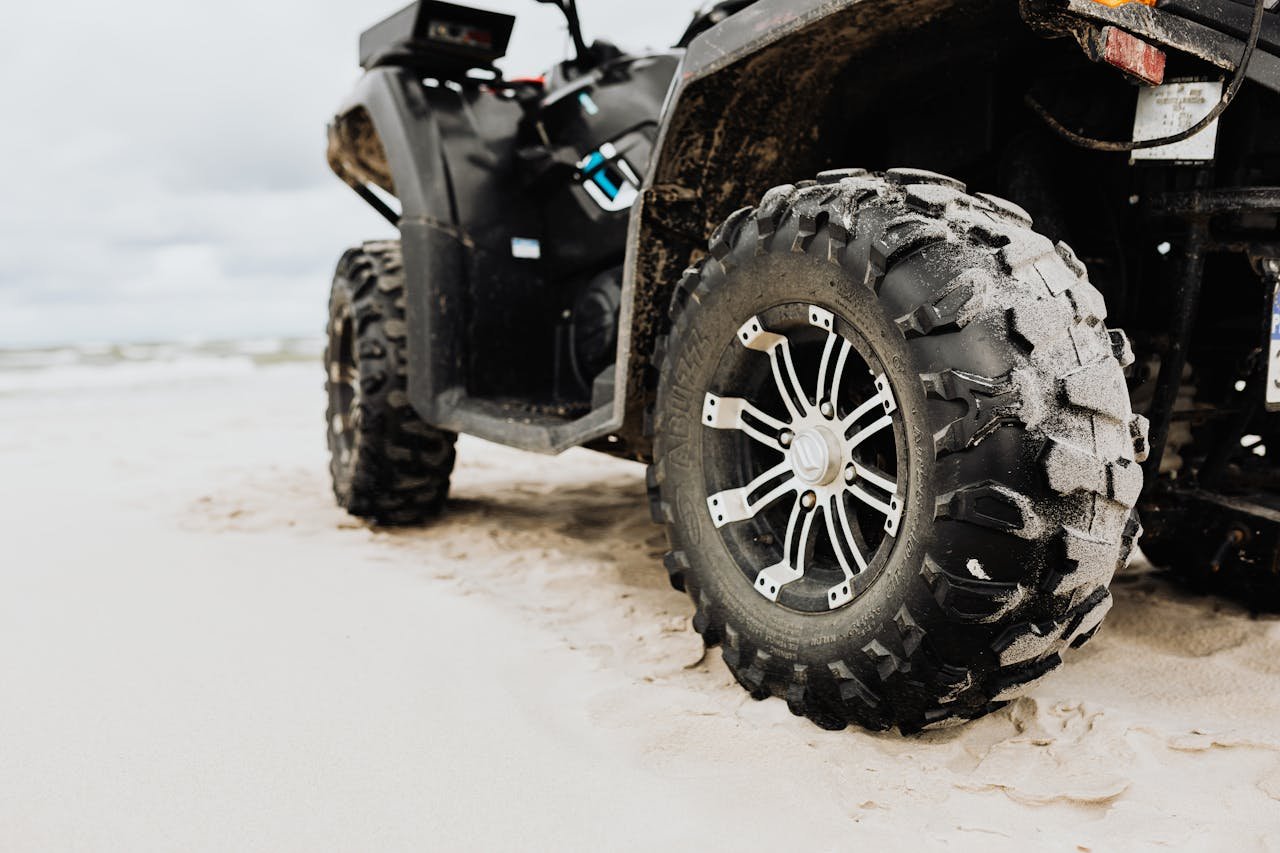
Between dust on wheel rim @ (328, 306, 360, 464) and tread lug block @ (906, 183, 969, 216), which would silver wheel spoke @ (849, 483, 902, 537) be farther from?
dust on wheel rim @ (328, 306, 360, 464)

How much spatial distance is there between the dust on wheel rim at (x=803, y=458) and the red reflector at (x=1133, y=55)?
583 mm

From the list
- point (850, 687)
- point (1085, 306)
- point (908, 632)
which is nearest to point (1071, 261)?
point (1085, 306)

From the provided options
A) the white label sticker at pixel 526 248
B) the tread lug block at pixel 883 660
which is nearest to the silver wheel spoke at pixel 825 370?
the tread lug block at pixel 883 660

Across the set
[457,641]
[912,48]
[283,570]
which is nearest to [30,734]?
[457,641]

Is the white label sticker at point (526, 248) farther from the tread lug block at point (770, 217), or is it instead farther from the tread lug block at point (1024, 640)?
the tread lug block at point (1024, 640)

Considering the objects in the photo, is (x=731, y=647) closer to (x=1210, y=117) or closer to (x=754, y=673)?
(x=754, y=673)

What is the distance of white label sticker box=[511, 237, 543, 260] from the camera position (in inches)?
138

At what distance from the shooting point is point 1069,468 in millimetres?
1542

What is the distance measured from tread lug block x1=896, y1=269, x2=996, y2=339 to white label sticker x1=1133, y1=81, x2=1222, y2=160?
45cm

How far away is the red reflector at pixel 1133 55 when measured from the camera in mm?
1602

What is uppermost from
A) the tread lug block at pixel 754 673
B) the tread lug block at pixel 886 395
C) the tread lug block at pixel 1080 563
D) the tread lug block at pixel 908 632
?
the tread lug block at pixel 886 395

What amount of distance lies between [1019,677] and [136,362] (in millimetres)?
18180

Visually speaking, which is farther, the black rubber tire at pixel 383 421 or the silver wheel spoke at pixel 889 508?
the black rubber tire at pixel 383 421

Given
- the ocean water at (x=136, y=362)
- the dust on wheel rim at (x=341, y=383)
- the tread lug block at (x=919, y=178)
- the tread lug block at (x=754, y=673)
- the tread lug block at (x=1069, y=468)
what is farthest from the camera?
the ocean water at (x=136, y=362)
